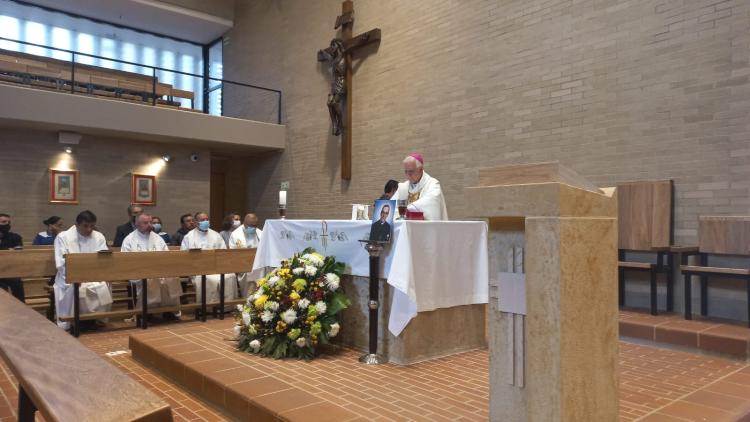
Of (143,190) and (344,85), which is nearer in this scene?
(344,85)

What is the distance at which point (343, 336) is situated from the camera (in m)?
4.75

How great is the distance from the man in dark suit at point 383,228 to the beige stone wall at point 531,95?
102 centimetres

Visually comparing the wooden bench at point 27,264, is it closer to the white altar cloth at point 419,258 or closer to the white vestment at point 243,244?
the white vestment at point 243,244

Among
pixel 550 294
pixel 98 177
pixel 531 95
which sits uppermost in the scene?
pixel 531 95

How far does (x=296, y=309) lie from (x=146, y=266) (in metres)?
2.76

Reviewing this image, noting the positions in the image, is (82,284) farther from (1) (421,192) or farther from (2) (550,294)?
(2) (550,294)

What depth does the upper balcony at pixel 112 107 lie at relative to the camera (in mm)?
9133

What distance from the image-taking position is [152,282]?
271 inches

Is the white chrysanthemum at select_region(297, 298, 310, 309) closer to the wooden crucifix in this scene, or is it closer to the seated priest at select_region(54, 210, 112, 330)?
the seated priest at select_region(54, 210, 112, 330)

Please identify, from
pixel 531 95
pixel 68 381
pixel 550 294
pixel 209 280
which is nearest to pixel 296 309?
pixel 550 294

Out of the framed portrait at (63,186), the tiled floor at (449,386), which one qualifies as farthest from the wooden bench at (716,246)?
the framed portrait at (63,186)

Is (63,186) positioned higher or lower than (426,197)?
higher

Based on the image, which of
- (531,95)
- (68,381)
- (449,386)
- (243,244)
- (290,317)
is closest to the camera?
(68,381)

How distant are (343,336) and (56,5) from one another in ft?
39.2
